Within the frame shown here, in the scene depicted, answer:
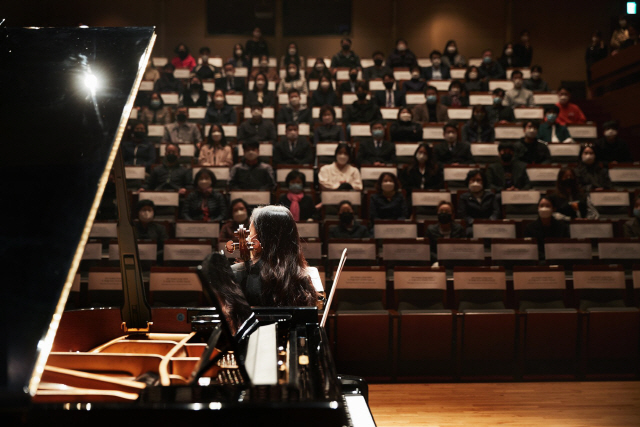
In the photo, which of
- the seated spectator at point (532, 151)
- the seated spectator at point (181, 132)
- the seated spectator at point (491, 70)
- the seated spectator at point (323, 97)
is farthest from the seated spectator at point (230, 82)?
the seated spectator at point (532, 151)

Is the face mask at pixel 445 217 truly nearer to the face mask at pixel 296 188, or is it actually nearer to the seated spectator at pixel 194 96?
the face mask at pixel 296 188

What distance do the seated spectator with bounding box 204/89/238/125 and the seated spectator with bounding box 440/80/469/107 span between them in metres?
2.45

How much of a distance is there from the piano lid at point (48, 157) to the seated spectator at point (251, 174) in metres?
3.32

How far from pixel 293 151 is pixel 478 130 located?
1926 mm

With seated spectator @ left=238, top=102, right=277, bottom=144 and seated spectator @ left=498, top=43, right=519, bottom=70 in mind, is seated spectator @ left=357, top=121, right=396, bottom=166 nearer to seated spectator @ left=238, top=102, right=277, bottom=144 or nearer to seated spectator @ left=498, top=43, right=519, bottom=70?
seated spectator @ left=238, top=102, right=277, bottom=144

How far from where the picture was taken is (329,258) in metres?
3.38

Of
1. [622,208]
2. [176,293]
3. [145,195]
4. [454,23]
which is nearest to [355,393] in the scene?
[176,293]

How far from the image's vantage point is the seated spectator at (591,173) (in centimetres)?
452

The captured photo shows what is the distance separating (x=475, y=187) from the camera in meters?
4.09

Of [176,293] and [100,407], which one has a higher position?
[100,407]

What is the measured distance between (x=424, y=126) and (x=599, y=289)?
2.83 metres

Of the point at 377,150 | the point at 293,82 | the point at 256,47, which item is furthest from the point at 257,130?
the point at 256,47

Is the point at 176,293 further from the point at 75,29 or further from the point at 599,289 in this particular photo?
the point at 599,289

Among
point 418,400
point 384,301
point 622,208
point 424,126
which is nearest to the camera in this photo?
point 418,400
